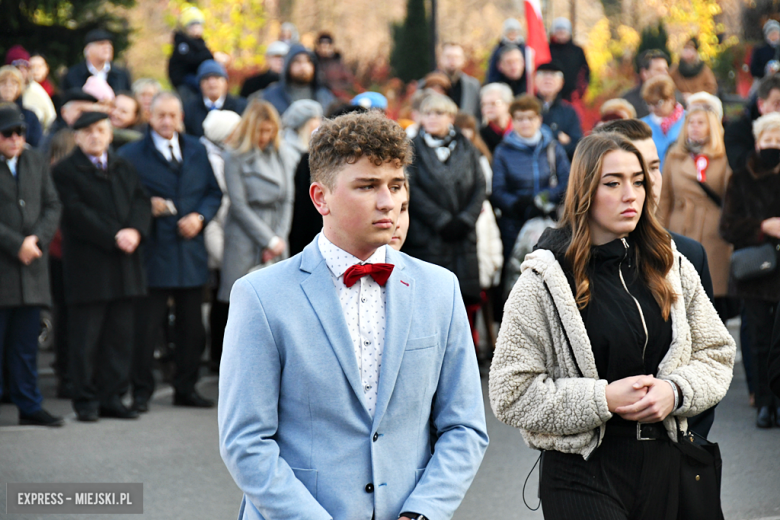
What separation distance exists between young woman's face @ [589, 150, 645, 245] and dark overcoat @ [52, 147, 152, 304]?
16.9 feet

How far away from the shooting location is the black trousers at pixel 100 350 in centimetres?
788

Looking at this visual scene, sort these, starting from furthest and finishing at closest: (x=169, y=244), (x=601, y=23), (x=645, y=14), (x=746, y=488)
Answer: (x=645, y=14)
(x=601, y=23)
(x=169, y=244)
(x=746, y=488)

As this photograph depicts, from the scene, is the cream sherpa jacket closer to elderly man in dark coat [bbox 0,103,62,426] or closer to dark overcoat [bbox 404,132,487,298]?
dark overcoat [bbox 404,132,487,298]

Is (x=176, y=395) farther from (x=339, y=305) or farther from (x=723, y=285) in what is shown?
(x=339, y=305)

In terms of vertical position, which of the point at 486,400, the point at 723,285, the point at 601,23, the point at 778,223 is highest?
the point at 601,23

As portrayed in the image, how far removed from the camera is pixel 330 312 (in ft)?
9.39

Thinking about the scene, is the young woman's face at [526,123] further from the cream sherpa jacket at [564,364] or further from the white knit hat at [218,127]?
the cream sherpa jacket at [564,364]

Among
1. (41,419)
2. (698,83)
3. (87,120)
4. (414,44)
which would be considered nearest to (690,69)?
(698,83)

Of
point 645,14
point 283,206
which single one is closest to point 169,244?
point 283,206

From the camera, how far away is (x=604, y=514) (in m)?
3.42

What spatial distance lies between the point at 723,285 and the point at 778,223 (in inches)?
43.3

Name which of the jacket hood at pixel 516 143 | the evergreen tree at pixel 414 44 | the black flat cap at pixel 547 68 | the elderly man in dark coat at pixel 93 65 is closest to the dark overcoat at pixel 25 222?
the jacket hood at pixel 516 143

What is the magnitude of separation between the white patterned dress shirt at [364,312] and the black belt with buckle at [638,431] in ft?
3.57

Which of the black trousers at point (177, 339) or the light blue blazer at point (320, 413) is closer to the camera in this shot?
the light blue blazer at point (320, 413)
